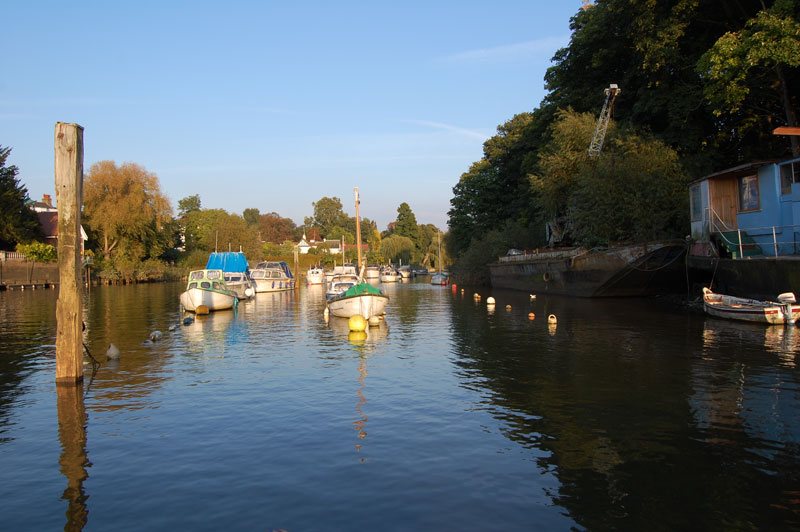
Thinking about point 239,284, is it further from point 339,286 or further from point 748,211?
point 748,211

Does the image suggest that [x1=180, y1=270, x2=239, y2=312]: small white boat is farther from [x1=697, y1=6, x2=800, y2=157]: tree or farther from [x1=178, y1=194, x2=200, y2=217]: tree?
[x1=178, y1=194, x2=200, y2=217]: tree

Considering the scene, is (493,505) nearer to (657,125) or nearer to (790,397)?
(790,397)

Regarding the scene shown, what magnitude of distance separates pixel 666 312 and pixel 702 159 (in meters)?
13.2

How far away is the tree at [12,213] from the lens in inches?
2346

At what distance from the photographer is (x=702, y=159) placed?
35.7 meters

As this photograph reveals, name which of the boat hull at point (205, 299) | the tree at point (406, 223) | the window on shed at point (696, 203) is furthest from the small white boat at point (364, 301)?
the tree at point (406, 223)

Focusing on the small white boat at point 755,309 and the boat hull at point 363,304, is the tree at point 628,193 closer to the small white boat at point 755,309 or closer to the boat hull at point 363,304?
the small white boat at point 755,309

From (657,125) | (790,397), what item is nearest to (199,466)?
(790,397)

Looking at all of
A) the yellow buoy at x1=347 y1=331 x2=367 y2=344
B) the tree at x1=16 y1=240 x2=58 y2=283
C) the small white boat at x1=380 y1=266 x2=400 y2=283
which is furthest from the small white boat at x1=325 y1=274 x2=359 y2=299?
the small white boat at x1=380 y1=266 x2=400 y2=283

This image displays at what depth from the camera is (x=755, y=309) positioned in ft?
70.5

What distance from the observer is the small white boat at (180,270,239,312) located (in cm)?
3152

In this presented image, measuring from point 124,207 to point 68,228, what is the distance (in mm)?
66684

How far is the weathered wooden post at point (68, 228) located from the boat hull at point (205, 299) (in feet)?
60.0

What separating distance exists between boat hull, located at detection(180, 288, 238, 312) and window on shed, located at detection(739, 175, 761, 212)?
26.9 m
